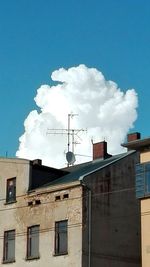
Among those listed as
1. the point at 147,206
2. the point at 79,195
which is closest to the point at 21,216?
the point at 79,195

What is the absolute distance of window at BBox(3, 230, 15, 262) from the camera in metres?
45.0

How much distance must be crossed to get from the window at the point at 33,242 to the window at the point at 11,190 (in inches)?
117

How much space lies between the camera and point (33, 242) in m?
43.7

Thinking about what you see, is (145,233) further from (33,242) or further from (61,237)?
(33,242)

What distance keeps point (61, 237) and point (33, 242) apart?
256 cm

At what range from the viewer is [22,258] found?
144 ft

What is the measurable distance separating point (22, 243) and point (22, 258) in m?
0.94

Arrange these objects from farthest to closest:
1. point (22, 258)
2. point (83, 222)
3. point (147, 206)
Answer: point (22, 258) < point (83, 222) < point (147, 206)

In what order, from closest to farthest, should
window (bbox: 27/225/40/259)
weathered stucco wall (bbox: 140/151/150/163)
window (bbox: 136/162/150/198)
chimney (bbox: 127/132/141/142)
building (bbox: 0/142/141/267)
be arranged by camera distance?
1. window (bbox: 136/162/150/198)
2. weathered stucco wall (bbox: 140/151/150/163)
3. building (bbox: 0/142/141/267)
4. window (bbox: 27/225/40/259)
5. chimney (bbox: 127/132/141/142)

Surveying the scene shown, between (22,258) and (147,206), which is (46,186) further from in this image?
(147,206)

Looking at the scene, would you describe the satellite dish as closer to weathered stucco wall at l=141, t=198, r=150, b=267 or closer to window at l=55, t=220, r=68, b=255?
window at l=55, t=220, r=68, b=255

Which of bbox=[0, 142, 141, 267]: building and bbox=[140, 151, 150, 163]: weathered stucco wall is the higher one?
bbox=[140, 151, 150, 163]: weathered stucco wall

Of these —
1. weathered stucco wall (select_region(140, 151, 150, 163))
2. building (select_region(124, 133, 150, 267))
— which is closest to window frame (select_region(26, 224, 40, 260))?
building (select_region(124, 133, 150, 267))

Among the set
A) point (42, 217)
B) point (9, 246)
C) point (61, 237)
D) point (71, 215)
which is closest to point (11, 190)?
point (9, 246)
